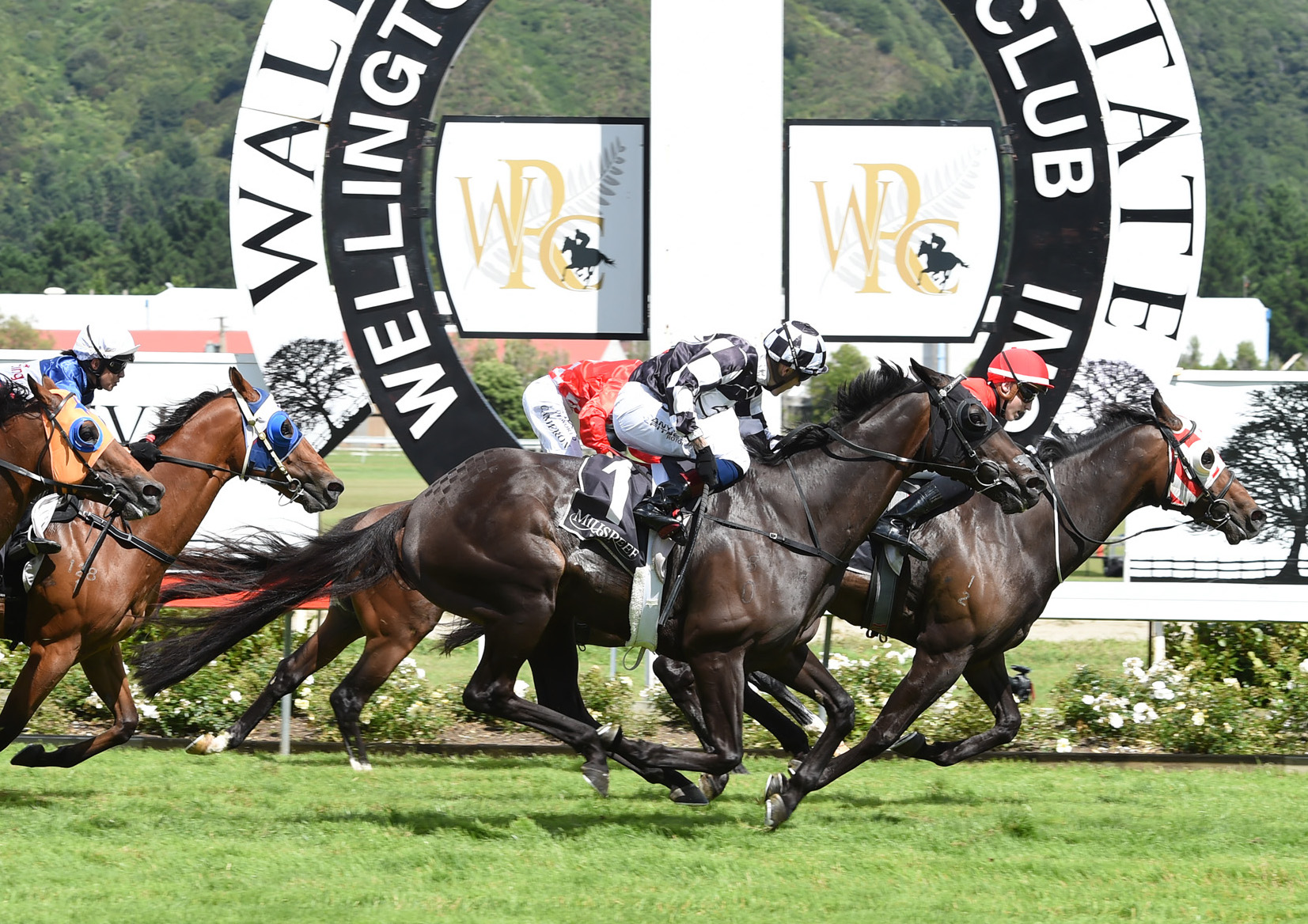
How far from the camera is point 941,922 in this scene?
4.14m

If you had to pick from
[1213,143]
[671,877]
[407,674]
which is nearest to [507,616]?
[671,877]

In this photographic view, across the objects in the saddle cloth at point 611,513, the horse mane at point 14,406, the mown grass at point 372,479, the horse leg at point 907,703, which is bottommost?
the mown grass at point 372,479

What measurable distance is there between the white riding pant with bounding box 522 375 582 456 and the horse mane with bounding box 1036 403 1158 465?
2.01 meters

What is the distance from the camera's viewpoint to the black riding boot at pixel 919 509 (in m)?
5.73

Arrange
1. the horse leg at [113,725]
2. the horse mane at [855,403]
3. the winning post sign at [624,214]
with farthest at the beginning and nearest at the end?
1. the winning post sign at [624,214]
2. the horse leg at [113,725]
3. the horse mane at [855,403]

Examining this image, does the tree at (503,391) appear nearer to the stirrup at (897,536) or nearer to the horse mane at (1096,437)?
the horse mane at (1096,437)

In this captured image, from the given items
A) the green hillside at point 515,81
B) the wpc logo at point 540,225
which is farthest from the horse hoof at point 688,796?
the green hillside at point 515,81

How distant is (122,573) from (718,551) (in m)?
2.17

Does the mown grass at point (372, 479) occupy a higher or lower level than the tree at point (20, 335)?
lower

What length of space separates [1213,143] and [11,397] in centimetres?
9458

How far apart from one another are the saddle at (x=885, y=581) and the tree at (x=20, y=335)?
3854 cm

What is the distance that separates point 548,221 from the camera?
8.12 metres

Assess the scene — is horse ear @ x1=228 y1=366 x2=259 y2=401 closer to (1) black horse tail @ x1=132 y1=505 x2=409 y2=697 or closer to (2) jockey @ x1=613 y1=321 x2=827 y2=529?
(1) black horse tail @ x1=132 y1=505 x2=409 y2=697

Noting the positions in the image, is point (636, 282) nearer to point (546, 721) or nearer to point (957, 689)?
point (957, 689)
